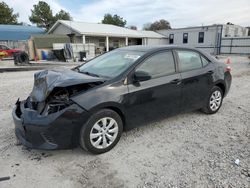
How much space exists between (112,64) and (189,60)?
1.54 m

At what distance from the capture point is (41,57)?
68.0ft

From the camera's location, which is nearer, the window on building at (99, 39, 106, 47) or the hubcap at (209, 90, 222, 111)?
the hubcap at (209, 90, 222, 111)

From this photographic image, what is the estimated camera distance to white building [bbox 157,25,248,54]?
1081 inches

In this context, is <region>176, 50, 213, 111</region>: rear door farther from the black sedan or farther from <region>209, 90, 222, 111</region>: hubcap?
<region>209, 90, 222, 111</region>: hubcap

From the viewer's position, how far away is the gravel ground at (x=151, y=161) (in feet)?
8.48

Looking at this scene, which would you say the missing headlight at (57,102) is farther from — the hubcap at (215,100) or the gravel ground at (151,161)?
the hubcap at (215,100)

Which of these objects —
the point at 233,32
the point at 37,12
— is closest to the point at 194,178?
the point at 233,32

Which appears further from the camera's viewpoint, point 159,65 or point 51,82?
point 159,65

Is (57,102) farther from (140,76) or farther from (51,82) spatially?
(140,76)

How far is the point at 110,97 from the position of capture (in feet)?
10.1

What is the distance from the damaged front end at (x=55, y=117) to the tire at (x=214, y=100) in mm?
2561

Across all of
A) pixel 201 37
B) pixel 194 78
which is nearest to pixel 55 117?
pixel 194 78

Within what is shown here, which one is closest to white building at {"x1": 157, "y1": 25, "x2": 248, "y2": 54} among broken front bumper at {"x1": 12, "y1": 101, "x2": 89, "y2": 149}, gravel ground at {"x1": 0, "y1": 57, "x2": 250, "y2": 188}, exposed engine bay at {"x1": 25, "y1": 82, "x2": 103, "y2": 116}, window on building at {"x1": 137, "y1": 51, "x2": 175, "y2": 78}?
window on building at {"x1": 137, "y1": 51, "x2": 175, "y2": 78}

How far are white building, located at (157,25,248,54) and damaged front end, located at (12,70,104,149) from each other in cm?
2600
